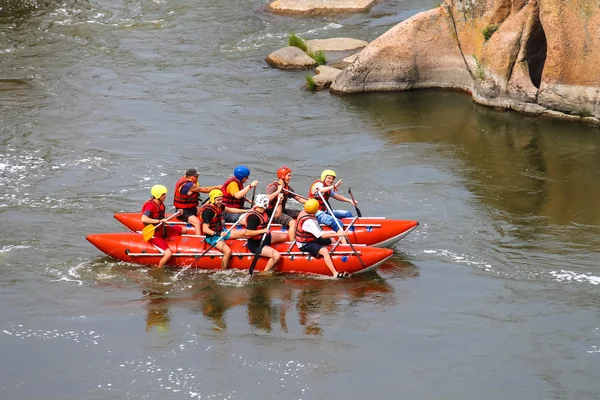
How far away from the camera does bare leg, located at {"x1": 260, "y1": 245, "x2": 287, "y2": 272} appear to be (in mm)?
13961

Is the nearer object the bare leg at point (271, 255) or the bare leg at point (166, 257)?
the bare leg at point (271, 255)

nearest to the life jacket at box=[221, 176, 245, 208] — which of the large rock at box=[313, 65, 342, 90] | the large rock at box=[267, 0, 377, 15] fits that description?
the large rock at box=[313, 65, 342, 90]

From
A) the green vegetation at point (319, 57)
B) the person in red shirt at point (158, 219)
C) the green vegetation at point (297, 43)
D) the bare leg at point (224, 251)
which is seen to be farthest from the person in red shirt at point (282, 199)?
the green vegetation at point (297, 43)

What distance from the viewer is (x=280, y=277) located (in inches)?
556

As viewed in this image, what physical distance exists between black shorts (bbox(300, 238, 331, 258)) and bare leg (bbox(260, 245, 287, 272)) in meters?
0.40

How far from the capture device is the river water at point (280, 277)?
461 inches

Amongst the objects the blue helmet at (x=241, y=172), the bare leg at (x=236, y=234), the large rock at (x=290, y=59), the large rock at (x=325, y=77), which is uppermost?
the large rock at (x=290, y=59)

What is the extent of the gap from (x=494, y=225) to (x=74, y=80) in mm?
14018

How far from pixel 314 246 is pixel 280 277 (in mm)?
749

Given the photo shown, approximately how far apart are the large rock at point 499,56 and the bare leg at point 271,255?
9.50 metres

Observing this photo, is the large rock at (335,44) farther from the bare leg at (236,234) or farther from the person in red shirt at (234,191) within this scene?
the bare leg at (236,234)

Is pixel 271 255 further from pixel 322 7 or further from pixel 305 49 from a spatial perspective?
pixel 322 7

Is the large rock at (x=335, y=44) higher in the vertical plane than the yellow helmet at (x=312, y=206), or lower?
higher

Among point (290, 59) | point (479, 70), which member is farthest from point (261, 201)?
point (290, 59)
